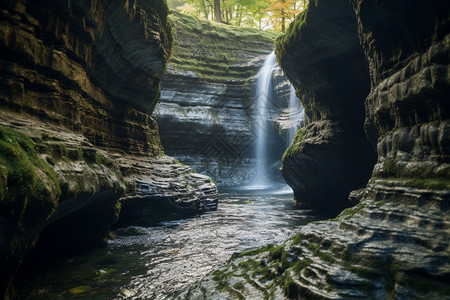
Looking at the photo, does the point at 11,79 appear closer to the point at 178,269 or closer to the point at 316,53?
the point at 178,269

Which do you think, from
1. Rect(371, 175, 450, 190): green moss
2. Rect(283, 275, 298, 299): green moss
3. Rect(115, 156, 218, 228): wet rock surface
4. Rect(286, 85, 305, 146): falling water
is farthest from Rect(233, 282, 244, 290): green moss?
Rect(286, 85, 305, 146): falling water

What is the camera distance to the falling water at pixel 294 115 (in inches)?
981

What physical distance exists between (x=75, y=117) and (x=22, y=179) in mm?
3639

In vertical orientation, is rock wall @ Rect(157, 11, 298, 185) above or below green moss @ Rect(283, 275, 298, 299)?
above

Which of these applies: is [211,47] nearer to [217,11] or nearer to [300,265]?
[217,11]

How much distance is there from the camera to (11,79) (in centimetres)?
469

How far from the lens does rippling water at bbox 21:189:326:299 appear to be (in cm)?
447

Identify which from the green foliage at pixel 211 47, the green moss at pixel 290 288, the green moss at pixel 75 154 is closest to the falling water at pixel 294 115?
the green foliage at pixel 211 47

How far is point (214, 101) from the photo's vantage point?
2814cm

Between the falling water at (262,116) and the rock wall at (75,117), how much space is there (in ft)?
60.0

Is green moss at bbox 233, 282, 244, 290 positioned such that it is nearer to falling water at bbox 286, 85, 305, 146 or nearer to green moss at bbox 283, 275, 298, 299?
green moss at bbox 283, 275, 298, 299

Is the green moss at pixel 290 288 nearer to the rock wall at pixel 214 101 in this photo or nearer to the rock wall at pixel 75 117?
the rock wall at pixel 75 117

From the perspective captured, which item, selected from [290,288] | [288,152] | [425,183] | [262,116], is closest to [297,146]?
[288,152]

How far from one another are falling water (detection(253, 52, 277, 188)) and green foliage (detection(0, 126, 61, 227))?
24.9m
